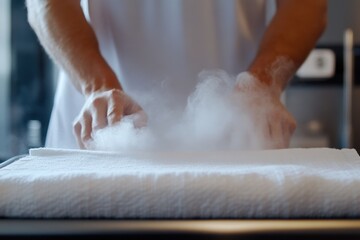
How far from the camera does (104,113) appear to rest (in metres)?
0.67

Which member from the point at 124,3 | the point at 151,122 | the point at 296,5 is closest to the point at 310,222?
the point at 151,122

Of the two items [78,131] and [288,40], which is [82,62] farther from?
[288,40]

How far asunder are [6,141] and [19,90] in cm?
24

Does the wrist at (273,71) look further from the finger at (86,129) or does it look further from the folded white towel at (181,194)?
the folded white towel at (181,194)

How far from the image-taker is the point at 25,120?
2.74 m

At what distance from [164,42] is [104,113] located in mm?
347

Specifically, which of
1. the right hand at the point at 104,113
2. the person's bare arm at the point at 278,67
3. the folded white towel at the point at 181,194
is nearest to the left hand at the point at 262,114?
the person's bare arm at the point at 278,67

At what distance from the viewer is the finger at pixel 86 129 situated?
68 cm

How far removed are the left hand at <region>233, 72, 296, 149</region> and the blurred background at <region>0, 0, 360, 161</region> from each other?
5.46 ft

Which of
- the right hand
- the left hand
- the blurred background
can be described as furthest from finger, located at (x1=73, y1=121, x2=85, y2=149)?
the blurred background

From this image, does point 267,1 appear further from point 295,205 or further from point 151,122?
point 295,205

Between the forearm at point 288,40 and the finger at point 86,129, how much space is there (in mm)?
228

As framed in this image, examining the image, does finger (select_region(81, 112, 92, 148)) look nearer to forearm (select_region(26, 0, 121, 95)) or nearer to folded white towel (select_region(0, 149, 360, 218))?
forearm (select_region(26, 0, 121, 95))

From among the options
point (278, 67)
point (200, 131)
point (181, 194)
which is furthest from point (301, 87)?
point (181, 194)
